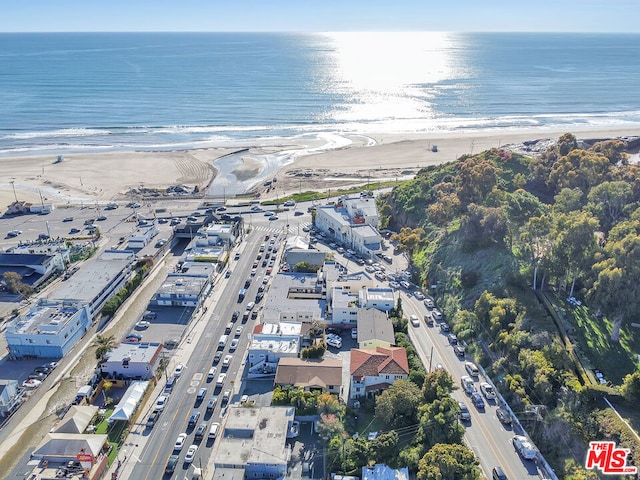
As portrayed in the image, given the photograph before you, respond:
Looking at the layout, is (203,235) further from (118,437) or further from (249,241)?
(118,437)

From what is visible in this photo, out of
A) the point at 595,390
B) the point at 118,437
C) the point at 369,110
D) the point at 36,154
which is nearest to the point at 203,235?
the point at 118,437

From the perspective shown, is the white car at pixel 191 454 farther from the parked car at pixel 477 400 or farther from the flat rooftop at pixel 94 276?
the flat rooftop at pixel 94 276

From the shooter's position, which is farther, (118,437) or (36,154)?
(36,154)

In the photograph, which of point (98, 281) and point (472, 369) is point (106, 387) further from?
point (472, 369)

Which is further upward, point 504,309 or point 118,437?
point 504,309

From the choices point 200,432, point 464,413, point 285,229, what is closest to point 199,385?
point 200,432

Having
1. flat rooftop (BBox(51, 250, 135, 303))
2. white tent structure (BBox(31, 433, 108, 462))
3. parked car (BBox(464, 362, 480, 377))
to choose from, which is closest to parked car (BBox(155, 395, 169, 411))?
white tent structure (BBox(31, 433, 108, 462))
